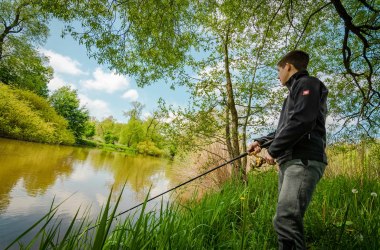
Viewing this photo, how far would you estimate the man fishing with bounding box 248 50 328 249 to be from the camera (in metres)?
2.01

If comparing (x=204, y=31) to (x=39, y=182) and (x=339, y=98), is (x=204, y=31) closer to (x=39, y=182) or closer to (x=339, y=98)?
(x=339, y=98)

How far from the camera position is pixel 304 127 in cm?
209

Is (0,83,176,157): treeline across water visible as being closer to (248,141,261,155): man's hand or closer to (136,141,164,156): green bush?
(136,141,164,156): green bush

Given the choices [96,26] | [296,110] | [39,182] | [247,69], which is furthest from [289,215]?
[39,182]

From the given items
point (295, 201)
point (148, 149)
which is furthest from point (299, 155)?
point (148, 149)

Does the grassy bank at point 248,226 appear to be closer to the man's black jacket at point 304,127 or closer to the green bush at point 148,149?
the man's black jacket at point 304,127

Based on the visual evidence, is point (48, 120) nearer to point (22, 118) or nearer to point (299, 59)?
point (22, 118)

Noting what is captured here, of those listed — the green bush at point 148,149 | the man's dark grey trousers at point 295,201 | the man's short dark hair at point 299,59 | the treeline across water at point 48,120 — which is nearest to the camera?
the man's dark grey trousers at point 295,201

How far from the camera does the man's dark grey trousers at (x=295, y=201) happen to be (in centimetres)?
199

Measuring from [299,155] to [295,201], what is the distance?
343mm

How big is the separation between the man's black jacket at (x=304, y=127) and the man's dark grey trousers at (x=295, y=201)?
8 cm

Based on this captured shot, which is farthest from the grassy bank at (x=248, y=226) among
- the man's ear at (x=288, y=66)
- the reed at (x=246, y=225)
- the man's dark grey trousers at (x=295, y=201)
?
the man's ear at (x=288, y=66)

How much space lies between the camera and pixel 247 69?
7.44 m

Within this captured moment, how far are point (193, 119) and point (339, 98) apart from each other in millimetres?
3966
